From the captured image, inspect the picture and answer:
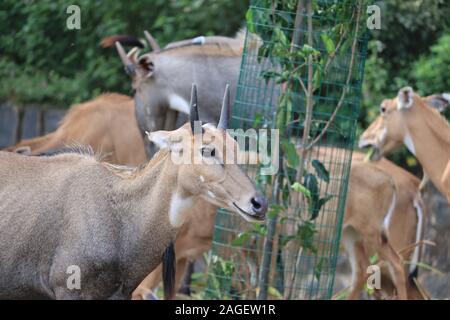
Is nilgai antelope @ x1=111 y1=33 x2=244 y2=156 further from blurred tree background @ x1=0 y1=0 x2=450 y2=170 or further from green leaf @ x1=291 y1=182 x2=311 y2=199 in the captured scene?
green leaf @ x1=291 y1=182 x2=311 y2=199

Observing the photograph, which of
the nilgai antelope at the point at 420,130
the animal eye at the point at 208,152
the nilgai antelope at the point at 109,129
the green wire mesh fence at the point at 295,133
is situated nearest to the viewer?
the animal eye at the point at 208,152

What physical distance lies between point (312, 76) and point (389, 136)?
6.90 ft

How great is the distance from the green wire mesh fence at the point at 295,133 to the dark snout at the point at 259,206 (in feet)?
5.49

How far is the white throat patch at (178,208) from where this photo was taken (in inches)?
206

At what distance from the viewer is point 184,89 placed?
8961mm

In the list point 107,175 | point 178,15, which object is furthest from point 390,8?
point 107,175

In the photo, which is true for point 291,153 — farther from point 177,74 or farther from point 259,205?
point 177,74

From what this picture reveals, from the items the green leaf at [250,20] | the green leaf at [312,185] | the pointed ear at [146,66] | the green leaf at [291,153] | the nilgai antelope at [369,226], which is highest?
the green leaf at [250,20]

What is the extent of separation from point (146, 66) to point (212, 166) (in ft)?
13.7

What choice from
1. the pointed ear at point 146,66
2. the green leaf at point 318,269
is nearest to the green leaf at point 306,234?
the green leaf at point 318,269

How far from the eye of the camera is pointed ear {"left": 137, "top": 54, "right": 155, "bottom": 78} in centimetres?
909

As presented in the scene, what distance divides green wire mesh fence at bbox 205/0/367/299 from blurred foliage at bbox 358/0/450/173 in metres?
2.60

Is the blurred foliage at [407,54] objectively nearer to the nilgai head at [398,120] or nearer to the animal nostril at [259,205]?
the nilgai head at [398,120]
